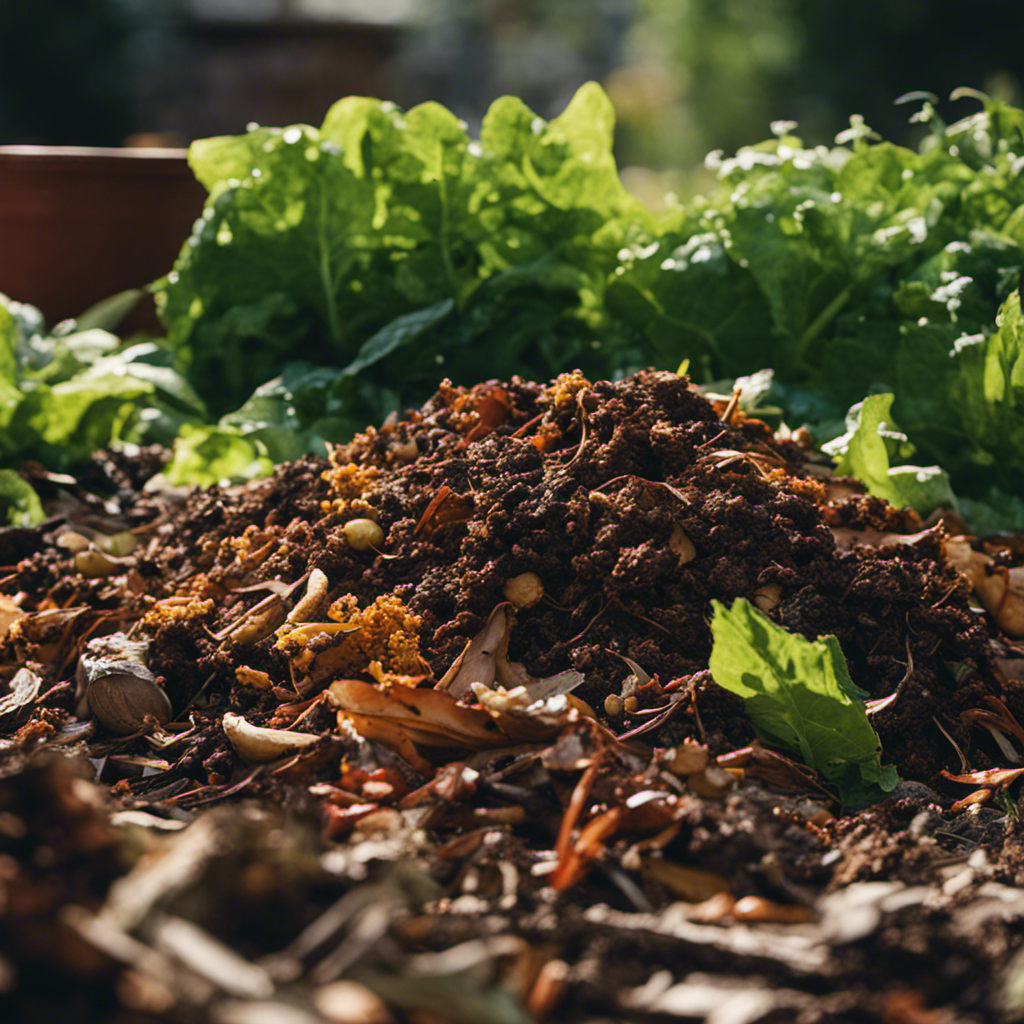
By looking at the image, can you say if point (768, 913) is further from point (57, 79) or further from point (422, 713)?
point (57, 79)

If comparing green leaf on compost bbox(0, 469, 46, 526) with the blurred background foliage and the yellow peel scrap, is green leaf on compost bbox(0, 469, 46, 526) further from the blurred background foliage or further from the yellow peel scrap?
the blurred background foliage

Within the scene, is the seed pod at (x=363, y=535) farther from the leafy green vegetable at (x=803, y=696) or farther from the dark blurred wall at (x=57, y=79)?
the dark blurred wall at (x=57, y=79)

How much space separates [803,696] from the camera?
4.16 feet

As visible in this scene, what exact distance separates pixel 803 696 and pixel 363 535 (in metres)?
0.70

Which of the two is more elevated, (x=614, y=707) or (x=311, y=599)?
(x=311, y=599)

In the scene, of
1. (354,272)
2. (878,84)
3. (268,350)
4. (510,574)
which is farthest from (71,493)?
(878,84)

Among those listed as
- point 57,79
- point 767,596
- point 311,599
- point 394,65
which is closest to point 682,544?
point 767,596

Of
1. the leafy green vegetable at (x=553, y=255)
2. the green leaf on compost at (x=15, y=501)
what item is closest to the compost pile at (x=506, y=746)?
the green leaf on compost at (x=15, y=501)

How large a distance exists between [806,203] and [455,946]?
2089mm

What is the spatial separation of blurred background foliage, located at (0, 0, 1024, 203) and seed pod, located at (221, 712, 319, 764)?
4018 millimetres

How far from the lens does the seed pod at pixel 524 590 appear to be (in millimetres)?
1458

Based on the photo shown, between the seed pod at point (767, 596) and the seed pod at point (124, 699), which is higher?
the seed pod at point (767, 596)

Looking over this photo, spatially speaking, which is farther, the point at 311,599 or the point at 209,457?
the point at 209,457

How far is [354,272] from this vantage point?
282cm
